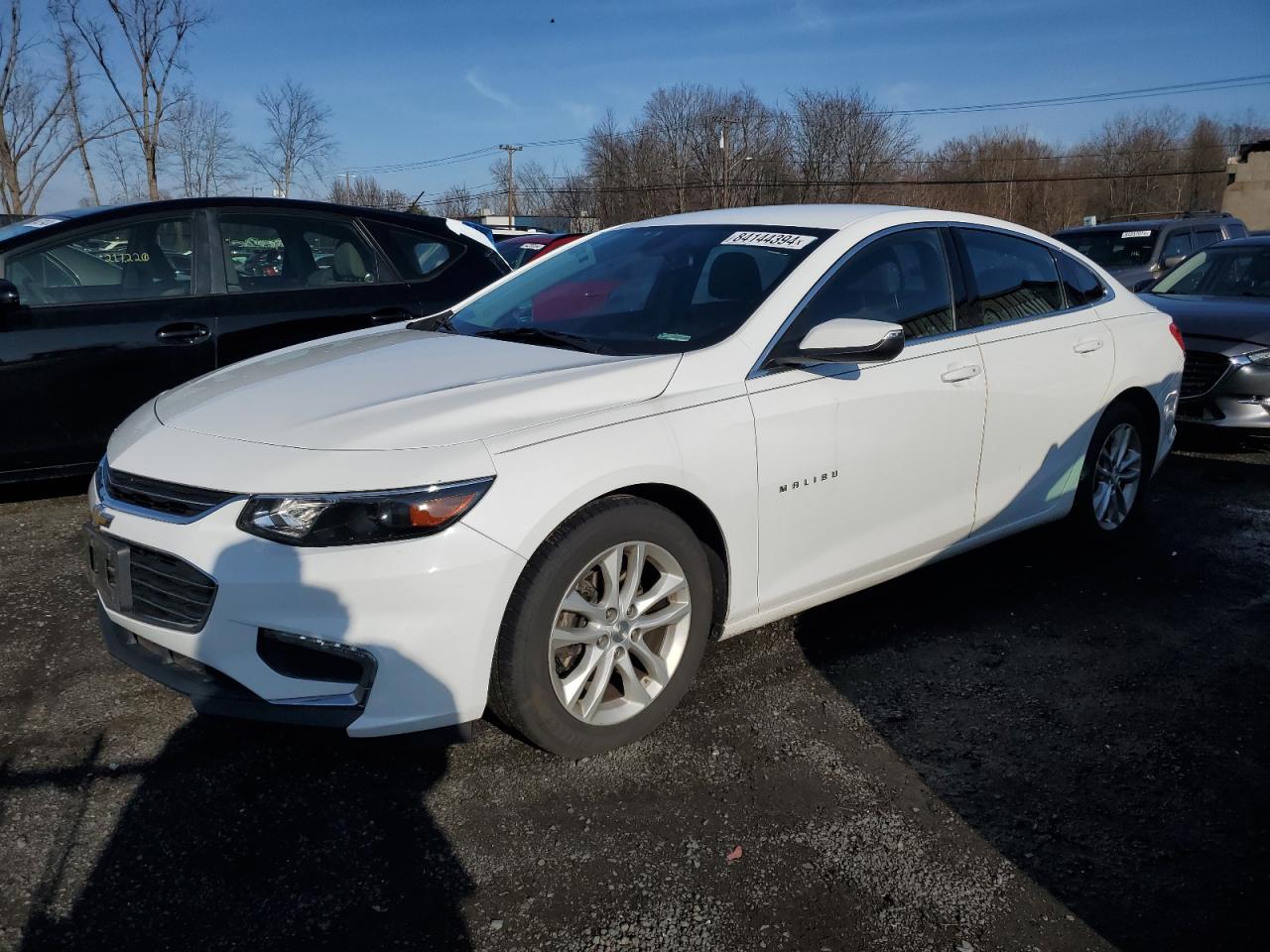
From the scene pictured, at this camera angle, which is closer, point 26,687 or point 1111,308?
point 26,687

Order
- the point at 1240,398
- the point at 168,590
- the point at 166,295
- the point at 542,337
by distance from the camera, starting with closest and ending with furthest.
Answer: the point at 168,590
the point at 542,337
the point at 166,295
the point at 1240,398

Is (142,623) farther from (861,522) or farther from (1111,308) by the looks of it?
(1111,308)

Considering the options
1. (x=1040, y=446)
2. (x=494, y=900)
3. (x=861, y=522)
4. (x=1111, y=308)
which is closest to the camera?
(x=494, y=900)

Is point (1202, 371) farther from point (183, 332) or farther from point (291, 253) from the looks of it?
point (183, 332)

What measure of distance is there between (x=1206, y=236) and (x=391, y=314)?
12583 mm

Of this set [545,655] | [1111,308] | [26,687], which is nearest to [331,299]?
[26,687]

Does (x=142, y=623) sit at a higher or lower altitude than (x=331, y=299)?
lower

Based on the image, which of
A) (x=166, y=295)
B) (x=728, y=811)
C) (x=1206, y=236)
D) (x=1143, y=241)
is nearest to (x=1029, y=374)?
(x=728, y=811)

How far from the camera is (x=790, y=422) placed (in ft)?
10.6

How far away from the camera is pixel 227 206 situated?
18.2 ft

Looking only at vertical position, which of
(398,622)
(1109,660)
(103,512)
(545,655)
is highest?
(103,512)

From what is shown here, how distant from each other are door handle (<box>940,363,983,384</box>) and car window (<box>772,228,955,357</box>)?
0.16 meters

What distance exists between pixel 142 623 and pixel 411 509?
0.89m

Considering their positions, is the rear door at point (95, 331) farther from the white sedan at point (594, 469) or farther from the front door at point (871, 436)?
the front door at point (871, 436)
